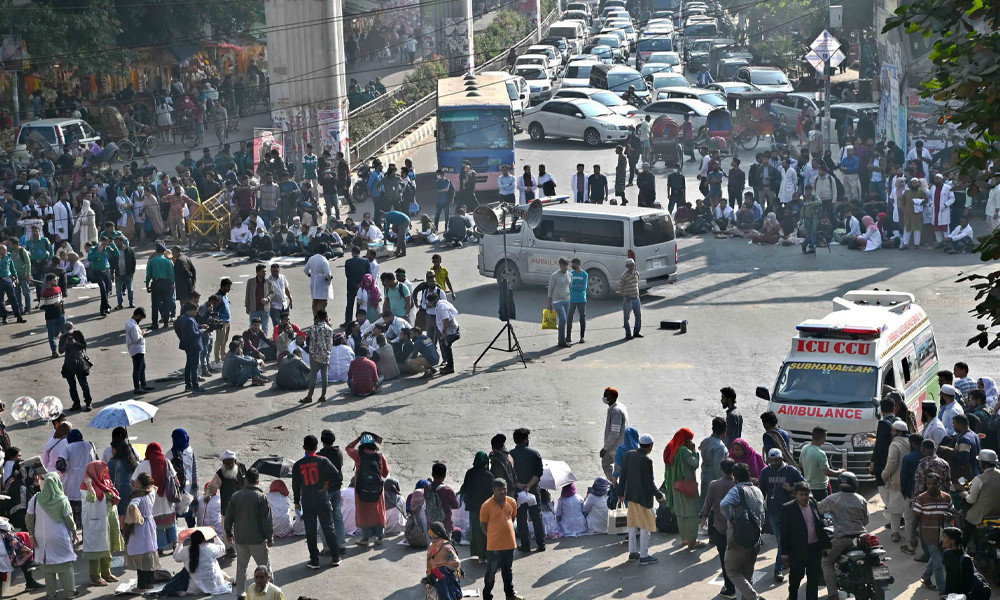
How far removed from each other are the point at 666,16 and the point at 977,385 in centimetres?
6267

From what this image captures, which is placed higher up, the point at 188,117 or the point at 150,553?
the point at 188,117

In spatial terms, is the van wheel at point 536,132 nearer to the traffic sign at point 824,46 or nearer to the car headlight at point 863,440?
the traffic sign at point 824,46

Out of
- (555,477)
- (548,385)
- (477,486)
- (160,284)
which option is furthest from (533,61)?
(477,486)

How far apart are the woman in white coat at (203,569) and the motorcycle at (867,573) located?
5.94 m

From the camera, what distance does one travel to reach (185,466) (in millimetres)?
15570

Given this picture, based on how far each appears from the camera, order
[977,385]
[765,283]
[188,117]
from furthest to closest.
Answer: [188,117] → [765,283] → [977,385]

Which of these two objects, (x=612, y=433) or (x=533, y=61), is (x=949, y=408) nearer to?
(x=612, y=433)

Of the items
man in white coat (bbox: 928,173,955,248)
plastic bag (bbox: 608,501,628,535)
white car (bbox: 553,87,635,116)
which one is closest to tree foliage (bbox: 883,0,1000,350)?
plastic bag (bbox: 608,501,628,535)

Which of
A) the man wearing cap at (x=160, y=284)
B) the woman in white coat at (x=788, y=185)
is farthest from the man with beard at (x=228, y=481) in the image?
the woman in white coat at (x=788, y=185)

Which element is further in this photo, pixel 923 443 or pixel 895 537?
pixel 895 537

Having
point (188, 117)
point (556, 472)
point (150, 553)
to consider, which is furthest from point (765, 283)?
point (188, 117)

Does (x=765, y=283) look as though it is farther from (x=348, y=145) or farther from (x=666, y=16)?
(x=666, y=16)

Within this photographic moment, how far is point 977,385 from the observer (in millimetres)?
17125

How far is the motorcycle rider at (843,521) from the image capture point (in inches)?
508
